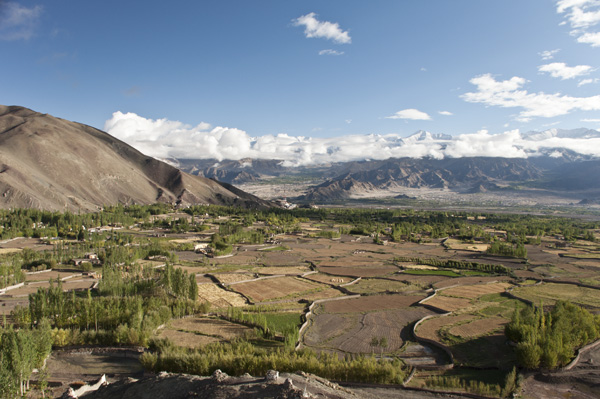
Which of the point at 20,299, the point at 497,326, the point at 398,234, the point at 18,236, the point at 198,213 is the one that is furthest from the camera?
the point at 198,213

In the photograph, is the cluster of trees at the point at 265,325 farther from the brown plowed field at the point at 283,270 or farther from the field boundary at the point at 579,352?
the brown plowed field at the point at 283,270

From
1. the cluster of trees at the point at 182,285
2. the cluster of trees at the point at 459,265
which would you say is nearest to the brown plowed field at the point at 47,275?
the cluster of trees at the point at 182,285

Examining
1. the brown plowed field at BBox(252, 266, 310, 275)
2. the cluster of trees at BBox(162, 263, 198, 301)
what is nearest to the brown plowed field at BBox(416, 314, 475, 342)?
the cluster of trees at BBox(162, 263, 198, 301)

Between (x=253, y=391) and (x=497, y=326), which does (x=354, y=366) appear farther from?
(x=497, y=326)

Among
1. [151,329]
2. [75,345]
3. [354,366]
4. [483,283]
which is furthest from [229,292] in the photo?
[483,283]

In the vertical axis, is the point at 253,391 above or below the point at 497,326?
above

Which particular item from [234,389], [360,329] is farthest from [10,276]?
[234,389]
